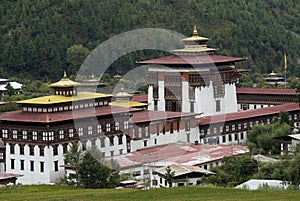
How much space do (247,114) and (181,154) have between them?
14.0m

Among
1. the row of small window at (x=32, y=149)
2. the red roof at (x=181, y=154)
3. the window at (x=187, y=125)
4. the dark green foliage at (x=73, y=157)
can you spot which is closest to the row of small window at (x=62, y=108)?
the row of small window at (x=32, y=149)

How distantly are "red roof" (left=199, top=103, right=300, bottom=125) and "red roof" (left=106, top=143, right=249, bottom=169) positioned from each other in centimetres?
686

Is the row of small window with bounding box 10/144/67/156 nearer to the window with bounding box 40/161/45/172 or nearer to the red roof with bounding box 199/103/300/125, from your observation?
the window with bounding box 40/161/45/172

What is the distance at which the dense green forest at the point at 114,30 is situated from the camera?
12438cm

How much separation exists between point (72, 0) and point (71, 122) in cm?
7248

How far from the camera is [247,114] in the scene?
7988cm

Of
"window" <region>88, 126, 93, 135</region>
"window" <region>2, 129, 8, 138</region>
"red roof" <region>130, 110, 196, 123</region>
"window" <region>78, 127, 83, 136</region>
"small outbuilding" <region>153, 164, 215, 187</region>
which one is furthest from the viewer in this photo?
"red roof" <region>130, 110, 196, 123</region>

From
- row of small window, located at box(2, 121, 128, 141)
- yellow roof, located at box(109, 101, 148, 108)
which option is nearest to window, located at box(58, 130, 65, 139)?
row of small window, located at box(2, 121, 128, 141)

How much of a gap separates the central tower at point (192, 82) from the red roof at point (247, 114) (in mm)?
2006

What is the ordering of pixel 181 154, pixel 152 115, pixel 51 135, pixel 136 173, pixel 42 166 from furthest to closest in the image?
pixel 152 115 → pixel 181 154 → pixel 51 135 → pixel 42 166 → pixel 136 173

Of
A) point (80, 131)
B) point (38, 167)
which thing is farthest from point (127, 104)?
point (38, 167)

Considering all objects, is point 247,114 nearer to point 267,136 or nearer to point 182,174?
point 267,136

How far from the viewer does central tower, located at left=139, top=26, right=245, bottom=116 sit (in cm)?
8038

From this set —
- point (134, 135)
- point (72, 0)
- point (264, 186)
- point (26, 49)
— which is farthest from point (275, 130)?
point (72, 0)
